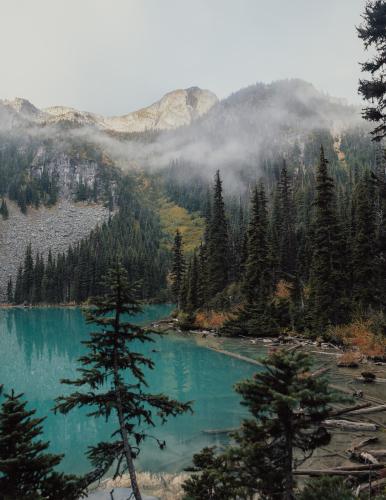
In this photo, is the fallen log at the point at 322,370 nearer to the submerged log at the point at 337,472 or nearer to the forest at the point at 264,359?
the forest at the point at 264,359

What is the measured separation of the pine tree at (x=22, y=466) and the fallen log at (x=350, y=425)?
452 inches

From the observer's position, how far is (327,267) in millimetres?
37844

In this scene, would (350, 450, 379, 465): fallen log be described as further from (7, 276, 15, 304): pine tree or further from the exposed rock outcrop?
the exposed rock outcrop

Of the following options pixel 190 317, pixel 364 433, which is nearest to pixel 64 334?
pixel 190 317

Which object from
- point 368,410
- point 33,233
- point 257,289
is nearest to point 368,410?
point 368,410

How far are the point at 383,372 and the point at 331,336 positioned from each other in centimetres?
1159

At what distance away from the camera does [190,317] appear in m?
56.8

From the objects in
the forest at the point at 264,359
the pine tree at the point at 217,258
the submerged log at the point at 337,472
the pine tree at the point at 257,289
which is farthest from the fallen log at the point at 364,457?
the pine tree at the point at 217,258

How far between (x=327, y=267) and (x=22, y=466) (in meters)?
35.9

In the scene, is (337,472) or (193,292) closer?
(337,472)

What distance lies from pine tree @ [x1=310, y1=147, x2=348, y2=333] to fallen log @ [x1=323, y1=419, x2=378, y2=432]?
23.2 m

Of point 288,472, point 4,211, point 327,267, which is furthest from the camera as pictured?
point 4,211

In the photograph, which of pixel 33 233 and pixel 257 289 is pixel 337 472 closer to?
pixel 257 289

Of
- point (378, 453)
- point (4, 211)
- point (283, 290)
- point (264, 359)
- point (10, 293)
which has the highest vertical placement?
point (4, 211)
